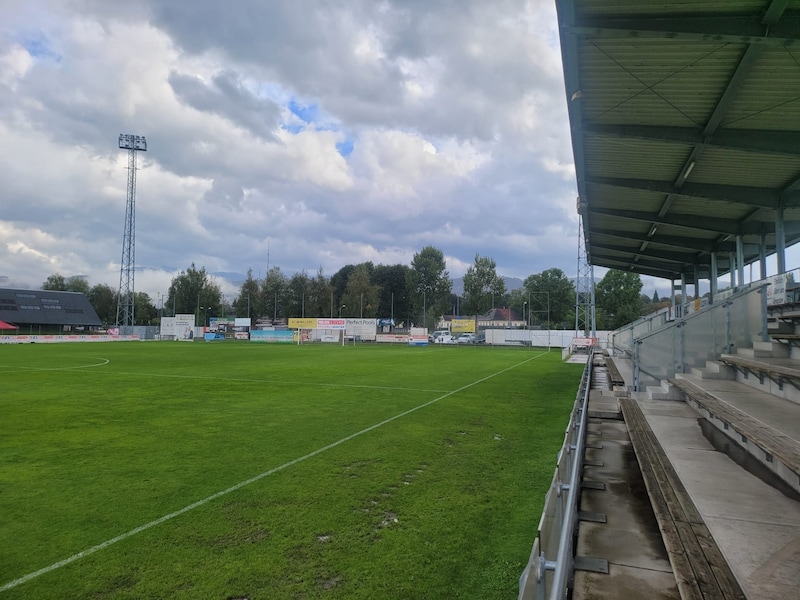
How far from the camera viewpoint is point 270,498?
17.6 ft

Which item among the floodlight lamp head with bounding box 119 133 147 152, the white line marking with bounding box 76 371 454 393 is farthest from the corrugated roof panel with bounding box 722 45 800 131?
the floodlight lamp head with bounding box 119 133 147 152

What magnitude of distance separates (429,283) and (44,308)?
2528 inches

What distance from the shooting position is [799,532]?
11.3 ft

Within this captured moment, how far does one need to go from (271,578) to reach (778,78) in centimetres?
1007

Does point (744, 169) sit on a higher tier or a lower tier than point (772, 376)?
higher

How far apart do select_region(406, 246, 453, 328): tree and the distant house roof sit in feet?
182

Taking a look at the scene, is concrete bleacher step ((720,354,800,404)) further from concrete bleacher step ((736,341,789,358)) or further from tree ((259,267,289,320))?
tree ((259,267,289,320))

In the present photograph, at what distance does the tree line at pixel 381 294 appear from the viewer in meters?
86.2

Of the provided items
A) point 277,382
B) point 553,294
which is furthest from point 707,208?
point 553,294

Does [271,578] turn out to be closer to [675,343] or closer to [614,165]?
[675,343]

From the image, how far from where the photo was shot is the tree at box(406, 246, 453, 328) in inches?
3556

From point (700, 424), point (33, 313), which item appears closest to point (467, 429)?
point (700, 424)

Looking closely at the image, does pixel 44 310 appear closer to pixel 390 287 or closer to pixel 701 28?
pixel 390 287

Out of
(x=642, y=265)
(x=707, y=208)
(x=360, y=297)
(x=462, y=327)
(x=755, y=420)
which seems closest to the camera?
(x=755, y=420)
